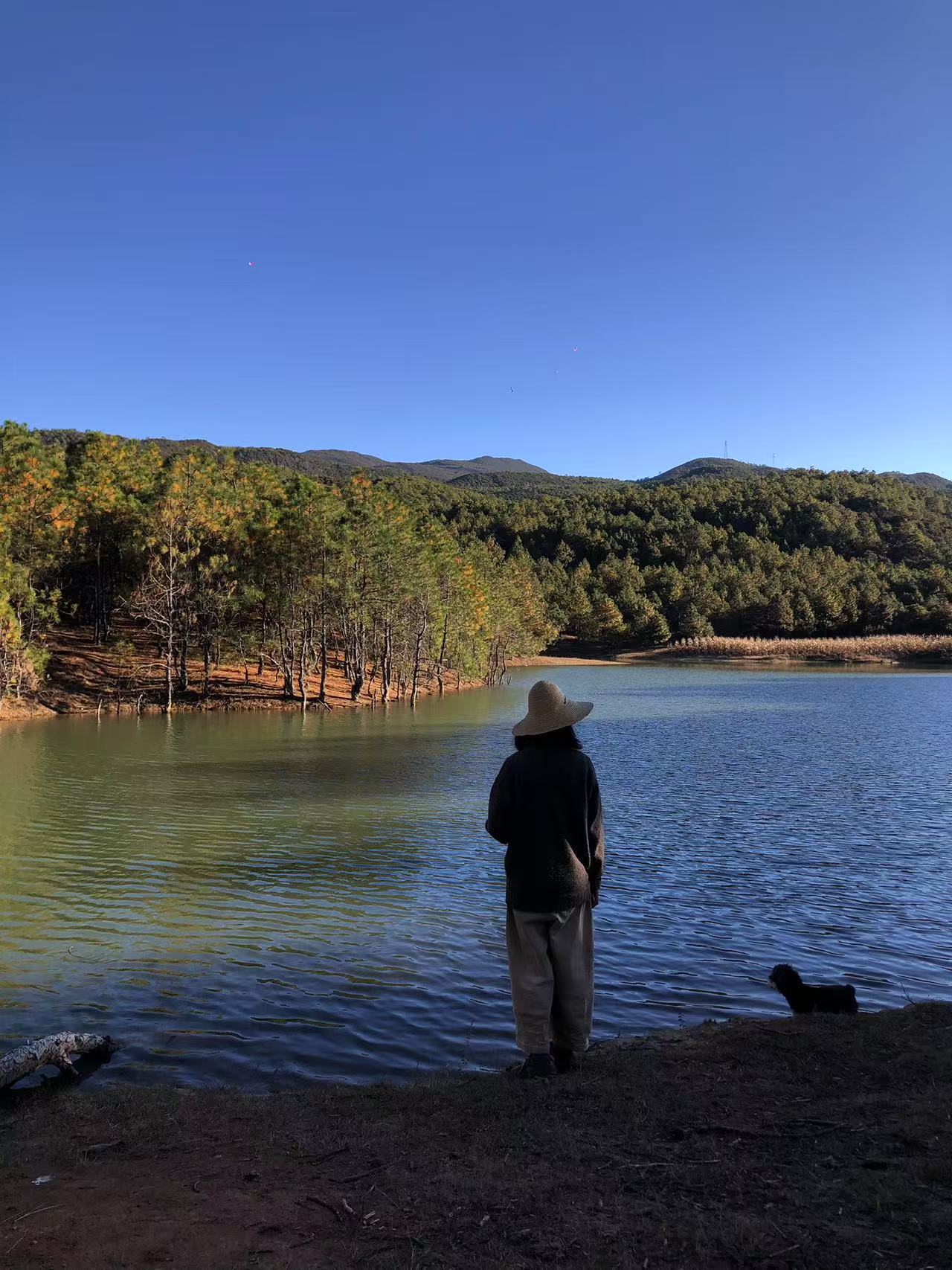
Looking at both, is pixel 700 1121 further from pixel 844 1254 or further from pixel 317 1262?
pixel 317 1262

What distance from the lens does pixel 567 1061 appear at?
622cm

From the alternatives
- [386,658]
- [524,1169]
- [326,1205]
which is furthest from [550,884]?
[386,658]

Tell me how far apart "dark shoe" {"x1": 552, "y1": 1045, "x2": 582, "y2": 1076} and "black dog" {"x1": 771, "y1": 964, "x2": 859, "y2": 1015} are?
2.44 metres

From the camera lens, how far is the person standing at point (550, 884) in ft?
20.1

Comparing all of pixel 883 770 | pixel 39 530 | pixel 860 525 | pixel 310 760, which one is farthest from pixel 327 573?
pixel 860 525

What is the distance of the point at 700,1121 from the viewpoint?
519 cm

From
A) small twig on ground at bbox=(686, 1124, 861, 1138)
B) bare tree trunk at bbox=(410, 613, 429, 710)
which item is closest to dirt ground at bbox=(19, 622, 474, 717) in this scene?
bare tree trunk at bbox=(410, 613, 429, 710)

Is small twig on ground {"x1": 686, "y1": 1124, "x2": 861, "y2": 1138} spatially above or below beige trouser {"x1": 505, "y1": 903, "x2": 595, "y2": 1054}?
below

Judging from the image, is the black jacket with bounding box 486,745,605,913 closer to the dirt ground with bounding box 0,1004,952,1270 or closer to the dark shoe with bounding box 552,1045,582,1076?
the dark shoe with bounding box 552,1045,582,1076

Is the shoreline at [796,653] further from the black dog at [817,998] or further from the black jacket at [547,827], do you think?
the black jacket at [547,827]

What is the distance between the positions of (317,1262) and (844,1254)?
7.09ft

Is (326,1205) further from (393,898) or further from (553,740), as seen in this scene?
(393,898)

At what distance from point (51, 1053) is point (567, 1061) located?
3745 mm

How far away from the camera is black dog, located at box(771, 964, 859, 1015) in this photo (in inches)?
299
